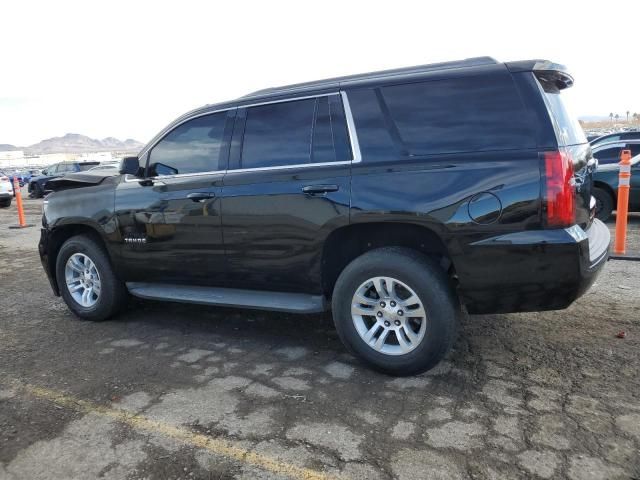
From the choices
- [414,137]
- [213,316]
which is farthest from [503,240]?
[213,316]

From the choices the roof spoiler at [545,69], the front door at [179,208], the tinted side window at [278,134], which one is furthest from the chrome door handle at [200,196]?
the roof spoiler at [545,69]

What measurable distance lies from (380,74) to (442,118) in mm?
688

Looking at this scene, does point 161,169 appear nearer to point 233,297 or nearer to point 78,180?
point 78,180

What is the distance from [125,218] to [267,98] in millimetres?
1733

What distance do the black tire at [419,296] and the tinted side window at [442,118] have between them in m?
0.71

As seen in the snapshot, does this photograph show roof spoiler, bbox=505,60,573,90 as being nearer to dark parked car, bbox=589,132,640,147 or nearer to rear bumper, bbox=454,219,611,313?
rear bumper, bbox=454,219,611,313

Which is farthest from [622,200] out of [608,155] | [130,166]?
[130,166]

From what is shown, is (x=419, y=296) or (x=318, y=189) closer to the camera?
Answer: (x=419, y=296)

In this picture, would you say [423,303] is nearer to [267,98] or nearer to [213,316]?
[267,98]

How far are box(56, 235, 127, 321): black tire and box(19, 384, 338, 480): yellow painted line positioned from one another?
137 centimetres

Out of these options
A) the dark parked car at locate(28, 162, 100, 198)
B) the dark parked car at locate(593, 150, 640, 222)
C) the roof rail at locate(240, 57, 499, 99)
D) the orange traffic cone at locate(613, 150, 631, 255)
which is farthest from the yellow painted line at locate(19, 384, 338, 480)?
the dark parked car at locate(28, 162, 100, 198)

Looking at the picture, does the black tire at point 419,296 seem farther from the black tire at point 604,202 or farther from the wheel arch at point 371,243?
the black tire at point 604,202

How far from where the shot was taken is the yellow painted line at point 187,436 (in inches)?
104

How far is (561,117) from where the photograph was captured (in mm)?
3512
